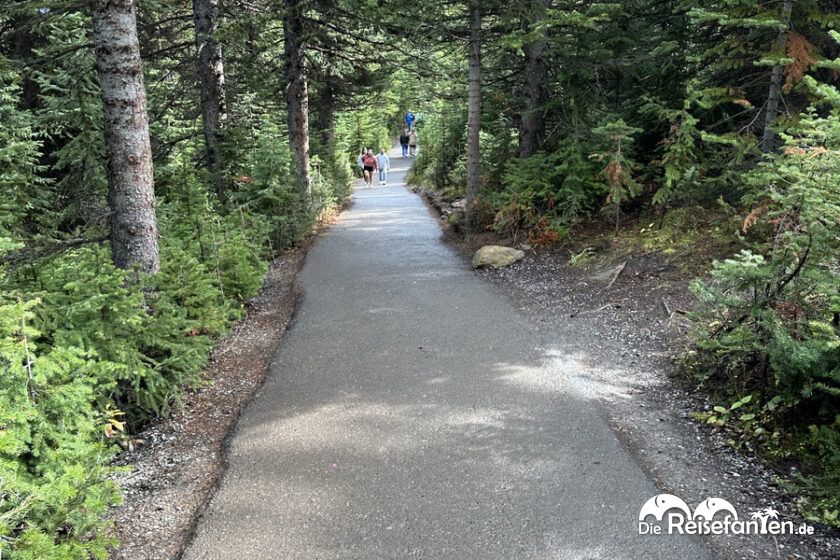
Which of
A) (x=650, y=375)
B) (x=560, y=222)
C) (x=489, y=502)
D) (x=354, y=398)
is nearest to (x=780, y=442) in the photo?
(x=650, y=375)

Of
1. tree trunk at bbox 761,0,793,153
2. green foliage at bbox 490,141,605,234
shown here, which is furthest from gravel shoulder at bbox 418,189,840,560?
tree trunk at bbox 761,0,793,153

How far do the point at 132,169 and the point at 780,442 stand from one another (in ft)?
21.5

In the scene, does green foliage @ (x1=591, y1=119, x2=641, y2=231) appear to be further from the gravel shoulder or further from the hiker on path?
the hiker on path

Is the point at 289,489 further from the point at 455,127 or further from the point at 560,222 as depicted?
the point at 455,127

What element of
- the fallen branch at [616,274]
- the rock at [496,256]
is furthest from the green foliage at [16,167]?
the fallen branch at [616,274]

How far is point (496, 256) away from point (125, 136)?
290 inches

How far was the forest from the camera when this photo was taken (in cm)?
416

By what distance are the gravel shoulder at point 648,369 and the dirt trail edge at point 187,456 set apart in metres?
3.65

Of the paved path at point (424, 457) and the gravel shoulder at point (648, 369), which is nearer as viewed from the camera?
the paved path at point (424, 457)

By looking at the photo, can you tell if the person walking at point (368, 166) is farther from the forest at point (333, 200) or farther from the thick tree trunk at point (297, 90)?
the thick tree trunk at point (297, 90)

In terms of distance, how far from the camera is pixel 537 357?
6.96 metres

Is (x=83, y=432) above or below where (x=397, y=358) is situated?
above

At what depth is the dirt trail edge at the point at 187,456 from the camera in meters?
4.03

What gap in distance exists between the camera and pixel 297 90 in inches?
614
